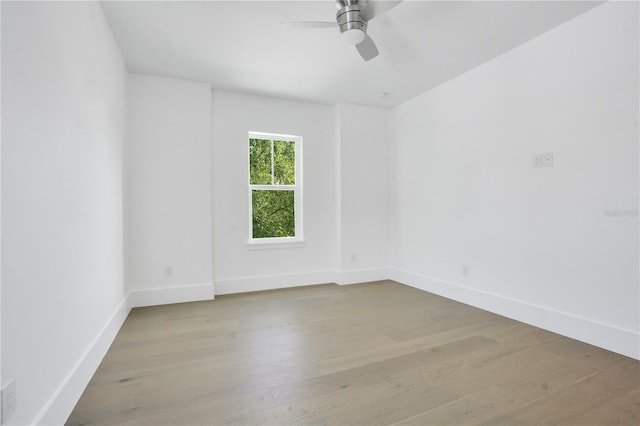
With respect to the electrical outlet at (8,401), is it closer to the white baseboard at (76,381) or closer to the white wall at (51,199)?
the white wall at (51,199)

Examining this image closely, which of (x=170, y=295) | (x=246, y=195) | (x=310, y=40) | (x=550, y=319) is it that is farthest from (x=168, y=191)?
(x=550, y=319)

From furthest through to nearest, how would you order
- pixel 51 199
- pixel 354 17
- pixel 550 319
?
1. pixel 550 319
2. pixel 354 17
3. pixel 51 199

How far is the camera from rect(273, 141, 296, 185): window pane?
161 inches

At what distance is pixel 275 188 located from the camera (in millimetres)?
4023

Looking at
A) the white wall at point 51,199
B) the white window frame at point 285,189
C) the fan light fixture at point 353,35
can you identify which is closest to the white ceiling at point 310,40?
the fan light fixture at point 353,35

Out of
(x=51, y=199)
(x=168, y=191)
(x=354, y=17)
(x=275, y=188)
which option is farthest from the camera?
(x=275, y=188)

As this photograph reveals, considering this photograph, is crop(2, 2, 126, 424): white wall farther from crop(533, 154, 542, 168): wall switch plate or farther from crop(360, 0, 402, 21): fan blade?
crop(533, 154, 542, 168): wall switch plate

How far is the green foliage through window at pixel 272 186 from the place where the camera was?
396cm

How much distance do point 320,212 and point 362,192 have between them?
65 centimetres

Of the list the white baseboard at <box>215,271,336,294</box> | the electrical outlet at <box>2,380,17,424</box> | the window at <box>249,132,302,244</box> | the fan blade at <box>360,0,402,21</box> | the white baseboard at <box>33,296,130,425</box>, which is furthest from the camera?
the window at <box>249,132,302,244</box>

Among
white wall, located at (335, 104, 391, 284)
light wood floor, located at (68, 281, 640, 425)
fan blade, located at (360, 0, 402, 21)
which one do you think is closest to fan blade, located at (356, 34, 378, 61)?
fan blade, located at (360, 0, 402, 21)

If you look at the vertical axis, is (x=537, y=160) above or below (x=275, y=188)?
above

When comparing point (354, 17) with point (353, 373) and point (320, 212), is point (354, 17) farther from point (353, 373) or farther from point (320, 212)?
point (320, 212)

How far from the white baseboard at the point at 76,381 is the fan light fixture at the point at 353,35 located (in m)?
2.50
